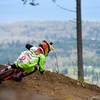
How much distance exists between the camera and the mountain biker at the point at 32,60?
10.2m

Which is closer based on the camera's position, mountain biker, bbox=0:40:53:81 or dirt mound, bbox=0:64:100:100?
dirt mound, bbox=0:64:100:100

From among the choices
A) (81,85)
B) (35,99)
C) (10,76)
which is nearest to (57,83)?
(81,85)

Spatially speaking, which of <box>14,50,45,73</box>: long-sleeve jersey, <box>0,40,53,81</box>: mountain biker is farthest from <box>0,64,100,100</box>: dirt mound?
<box>14,50,45,73</box>: long-sleeve jersey

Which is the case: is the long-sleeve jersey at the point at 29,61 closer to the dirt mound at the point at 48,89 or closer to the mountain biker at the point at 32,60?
the mountain biker at the point at 32,60

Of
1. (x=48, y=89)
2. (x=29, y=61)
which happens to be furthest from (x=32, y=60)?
(x=48, y=89)

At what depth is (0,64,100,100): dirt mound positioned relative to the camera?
8508 mm

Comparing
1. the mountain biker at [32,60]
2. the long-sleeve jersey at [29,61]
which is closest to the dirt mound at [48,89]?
the mountain biker at [32,60]

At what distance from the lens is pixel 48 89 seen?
34.4 feet

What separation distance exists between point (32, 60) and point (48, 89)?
1.11 meters

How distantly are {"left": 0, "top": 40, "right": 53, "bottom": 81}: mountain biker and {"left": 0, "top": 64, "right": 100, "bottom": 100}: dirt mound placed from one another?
53 cm

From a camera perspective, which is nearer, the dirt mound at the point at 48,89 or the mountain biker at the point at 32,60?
the dirt mound at the point at 48,89

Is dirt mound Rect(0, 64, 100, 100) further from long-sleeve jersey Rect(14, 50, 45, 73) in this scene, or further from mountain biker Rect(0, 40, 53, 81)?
long-sleeve jersey Rect(14, 50, 45, 73)

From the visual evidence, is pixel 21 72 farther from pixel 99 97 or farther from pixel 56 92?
pixel 99 97

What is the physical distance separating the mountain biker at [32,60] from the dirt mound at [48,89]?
528 mm
